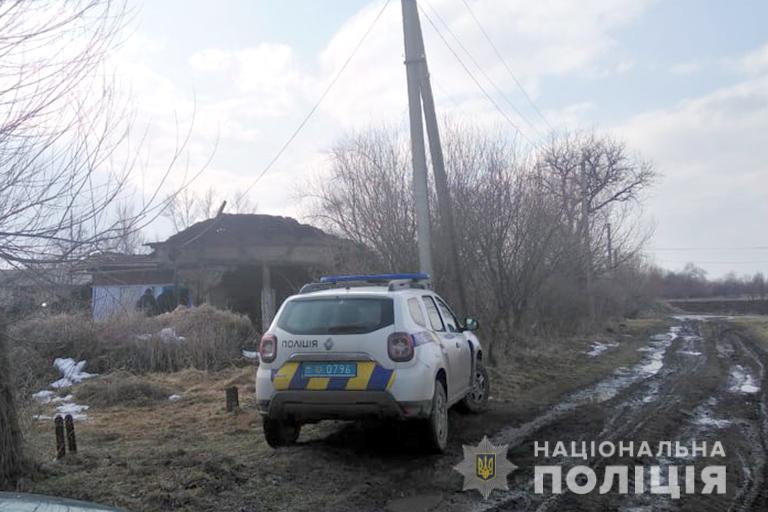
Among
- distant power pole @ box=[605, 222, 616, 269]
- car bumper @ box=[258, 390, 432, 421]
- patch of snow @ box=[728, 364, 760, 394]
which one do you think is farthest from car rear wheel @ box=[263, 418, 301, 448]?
distant power pole @ box=[605, 222, 616, 269]

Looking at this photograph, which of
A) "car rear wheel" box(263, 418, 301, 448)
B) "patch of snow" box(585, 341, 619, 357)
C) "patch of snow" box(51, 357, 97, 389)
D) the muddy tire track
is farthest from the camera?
"patch of snow" box(585, 341, 619, 357)

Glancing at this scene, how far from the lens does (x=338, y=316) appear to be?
271 inches

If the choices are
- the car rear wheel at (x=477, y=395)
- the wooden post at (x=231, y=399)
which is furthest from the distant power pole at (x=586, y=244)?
the wooden post at (x=231, y=399)

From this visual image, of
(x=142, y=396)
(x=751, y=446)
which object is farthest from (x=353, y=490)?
(x=142, y=396)

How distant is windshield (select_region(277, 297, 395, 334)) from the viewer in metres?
6.77

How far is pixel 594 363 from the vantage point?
1777 cm

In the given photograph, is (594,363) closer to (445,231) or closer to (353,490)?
(445,231)

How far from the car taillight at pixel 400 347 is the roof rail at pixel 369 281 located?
721mm

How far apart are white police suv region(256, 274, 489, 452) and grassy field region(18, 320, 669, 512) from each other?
498 millimetres

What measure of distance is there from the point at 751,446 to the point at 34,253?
734 centimetres

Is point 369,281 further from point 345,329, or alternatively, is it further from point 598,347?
A: point 598,347

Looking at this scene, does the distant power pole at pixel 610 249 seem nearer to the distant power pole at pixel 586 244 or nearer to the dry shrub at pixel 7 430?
the distant power pole at pixel 586 244

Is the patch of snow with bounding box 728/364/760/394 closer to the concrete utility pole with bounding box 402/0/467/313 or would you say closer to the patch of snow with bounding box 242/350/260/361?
the concrete utility pole with bounding box 402/0/467/313

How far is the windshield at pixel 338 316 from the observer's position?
6770 mm
